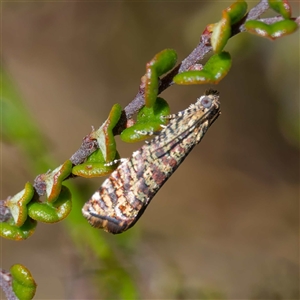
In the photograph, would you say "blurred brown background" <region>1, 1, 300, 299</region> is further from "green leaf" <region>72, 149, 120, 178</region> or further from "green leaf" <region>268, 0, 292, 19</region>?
"green leaf" <region>268, 0, 292, 19</region>

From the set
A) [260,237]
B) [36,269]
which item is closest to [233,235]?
[260,237]

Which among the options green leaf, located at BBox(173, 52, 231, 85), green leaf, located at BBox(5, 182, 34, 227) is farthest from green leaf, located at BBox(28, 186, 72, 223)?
green leaf, located at BBox(173, 52, 231, 85)

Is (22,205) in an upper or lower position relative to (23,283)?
upper

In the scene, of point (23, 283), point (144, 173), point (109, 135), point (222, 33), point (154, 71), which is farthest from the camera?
point (144, 173)

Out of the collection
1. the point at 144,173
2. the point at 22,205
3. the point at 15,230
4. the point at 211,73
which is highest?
the point at 211,73

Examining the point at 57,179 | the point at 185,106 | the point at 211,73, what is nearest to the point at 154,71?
the point at 211,73

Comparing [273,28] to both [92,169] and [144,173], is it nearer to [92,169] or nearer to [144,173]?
[92,169]

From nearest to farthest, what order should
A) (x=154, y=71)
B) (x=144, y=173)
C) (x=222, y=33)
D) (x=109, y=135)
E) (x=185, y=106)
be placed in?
(x=222, y=33) → (x=154, y=71) → (x=109, y=135) → (x=144, y=173) → (x=185, y=106)

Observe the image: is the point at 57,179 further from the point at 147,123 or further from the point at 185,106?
the point at 185,106

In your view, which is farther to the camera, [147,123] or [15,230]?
[15,230]
